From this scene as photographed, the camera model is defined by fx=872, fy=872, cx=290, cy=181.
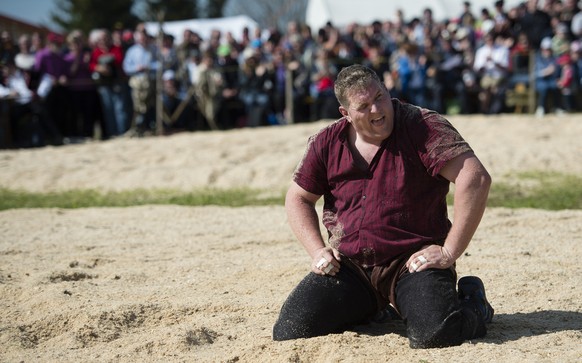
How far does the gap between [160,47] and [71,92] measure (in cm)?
191

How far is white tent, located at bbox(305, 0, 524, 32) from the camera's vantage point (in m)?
22.3

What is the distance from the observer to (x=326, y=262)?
Result: 14.8 ft

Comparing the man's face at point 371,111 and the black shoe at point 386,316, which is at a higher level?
the man's face at point 371,111

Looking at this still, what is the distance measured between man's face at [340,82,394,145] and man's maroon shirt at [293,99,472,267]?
0.08 metres

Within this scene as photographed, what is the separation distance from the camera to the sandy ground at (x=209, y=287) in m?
4.33

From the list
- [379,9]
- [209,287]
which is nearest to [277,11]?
[379,9]

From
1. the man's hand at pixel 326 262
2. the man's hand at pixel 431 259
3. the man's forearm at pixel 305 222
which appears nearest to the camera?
the man's hand at pixel 431 259

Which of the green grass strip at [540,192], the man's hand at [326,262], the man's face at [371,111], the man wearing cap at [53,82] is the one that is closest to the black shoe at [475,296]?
the man's hand at [326,262]

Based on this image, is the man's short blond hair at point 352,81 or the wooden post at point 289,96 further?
the wooden post at point 289,96

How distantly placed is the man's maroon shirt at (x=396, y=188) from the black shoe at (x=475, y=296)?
0.33m

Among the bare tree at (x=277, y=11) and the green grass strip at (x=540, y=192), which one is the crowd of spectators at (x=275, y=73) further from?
the bare tree at (x=277, y=11)

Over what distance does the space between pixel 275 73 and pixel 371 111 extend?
1262cm


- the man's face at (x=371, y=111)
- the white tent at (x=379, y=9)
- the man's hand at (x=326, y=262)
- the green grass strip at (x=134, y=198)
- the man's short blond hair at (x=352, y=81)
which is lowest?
the green grass strip at (x=134, y=198)

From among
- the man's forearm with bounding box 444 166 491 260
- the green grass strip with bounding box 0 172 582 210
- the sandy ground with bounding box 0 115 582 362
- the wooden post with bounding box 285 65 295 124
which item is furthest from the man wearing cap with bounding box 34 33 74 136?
the man's forearm with bounding box 444 166 491 260
